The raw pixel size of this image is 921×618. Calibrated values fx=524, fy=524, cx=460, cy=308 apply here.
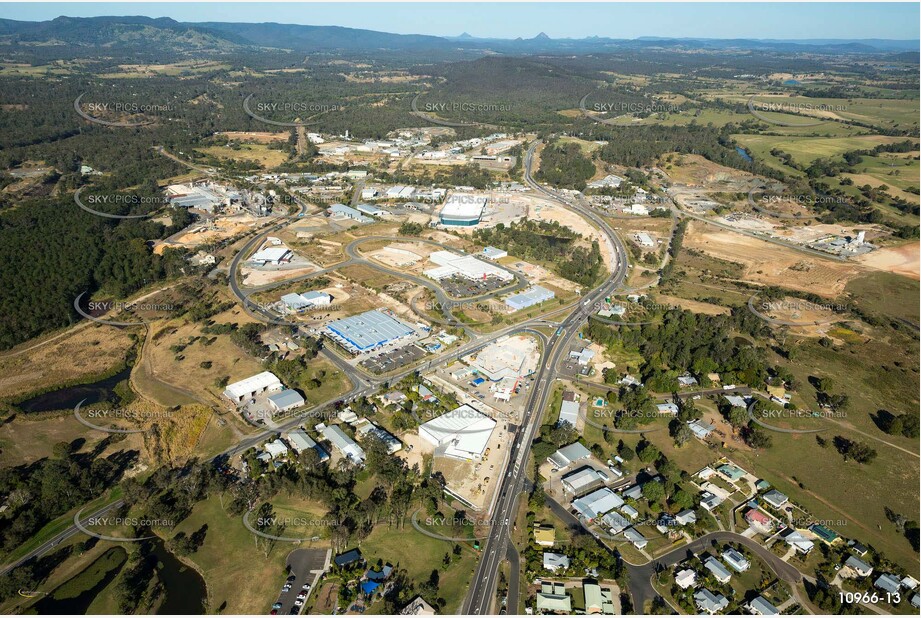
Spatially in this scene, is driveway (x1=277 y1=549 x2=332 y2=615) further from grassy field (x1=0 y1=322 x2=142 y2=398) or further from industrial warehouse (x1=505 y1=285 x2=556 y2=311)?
industrial warehouse (x1=505 y1=285 x2=556 y2=311)

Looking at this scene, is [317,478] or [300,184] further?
[300,184]

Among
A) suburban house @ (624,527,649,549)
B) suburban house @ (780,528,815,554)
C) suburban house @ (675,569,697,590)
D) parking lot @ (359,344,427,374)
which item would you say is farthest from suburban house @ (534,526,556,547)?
parking lot @ (359,344,427,374)

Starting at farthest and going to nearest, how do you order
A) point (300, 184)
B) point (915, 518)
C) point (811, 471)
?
point (300, 184) < point (811, 471) < point (915, 518)

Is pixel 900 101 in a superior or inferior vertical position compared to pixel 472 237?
superior

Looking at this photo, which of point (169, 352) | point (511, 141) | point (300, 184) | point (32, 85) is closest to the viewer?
point (169, 352)

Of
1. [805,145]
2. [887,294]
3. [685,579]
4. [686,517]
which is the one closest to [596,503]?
[686,517]

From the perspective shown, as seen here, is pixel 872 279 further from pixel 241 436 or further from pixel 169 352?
pixel 169 352

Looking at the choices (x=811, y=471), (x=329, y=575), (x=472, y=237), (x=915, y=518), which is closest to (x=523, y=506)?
(x=329, y=575)

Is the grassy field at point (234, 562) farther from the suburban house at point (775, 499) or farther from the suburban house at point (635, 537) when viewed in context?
the suburban house at point (775, 499)
